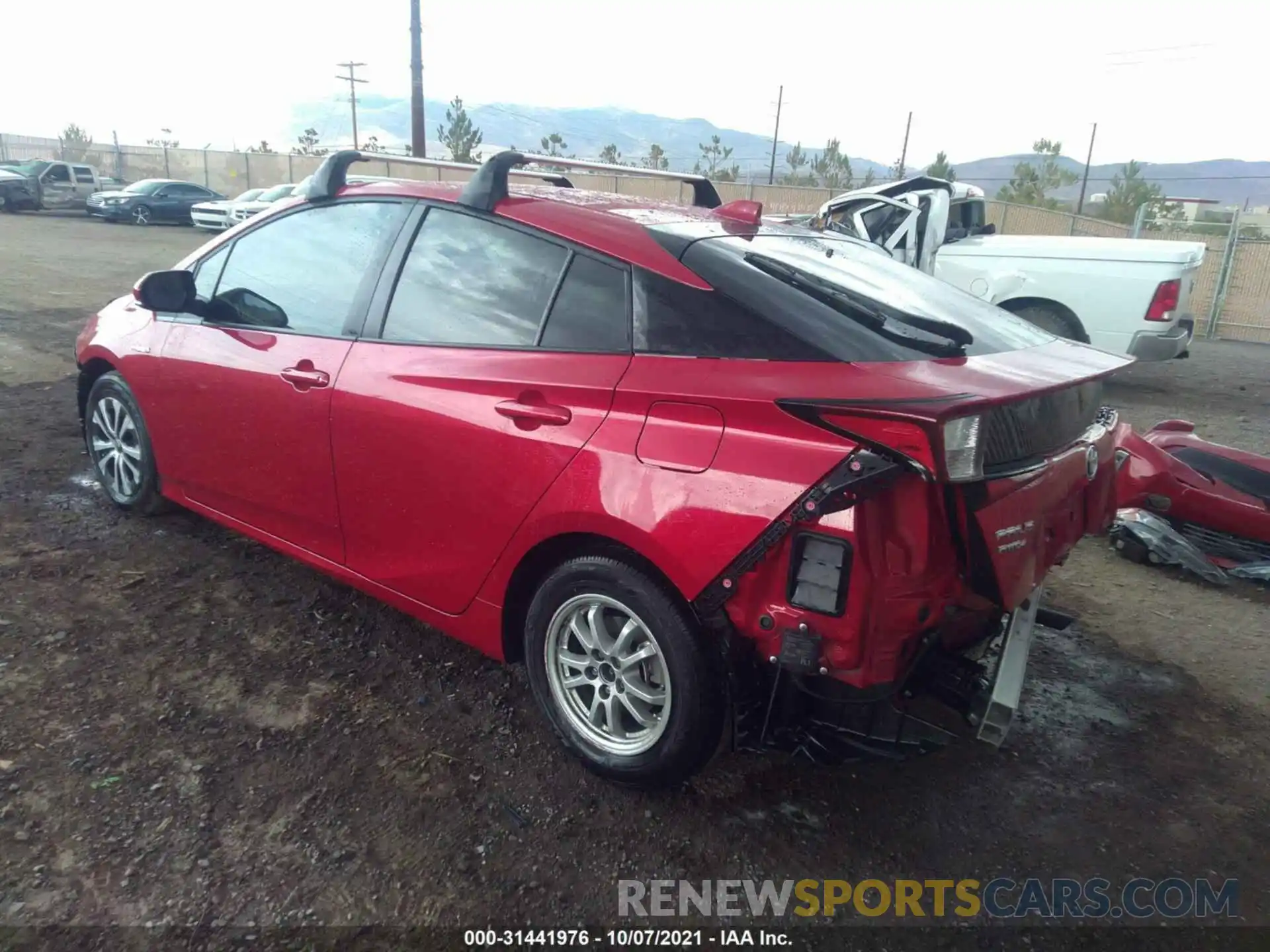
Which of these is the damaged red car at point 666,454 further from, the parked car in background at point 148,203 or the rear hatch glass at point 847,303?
the parked car in background at point 148,203

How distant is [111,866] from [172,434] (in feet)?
6.98

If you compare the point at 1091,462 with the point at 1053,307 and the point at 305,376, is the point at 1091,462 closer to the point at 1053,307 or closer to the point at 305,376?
the point at 305,376

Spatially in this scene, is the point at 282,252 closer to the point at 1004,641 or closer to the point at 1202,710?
the point at 1004,641

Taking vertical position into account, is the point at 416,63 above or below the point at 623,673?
above

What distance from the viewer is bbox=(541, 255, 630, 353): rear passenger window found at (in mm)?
2471

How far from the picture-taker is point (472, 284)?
2797 millimetres

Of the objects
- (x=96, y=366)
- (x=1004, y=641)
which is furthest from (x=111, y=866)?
(x=96, y=366)

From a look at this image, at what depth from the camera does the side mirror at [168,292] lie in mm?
3562

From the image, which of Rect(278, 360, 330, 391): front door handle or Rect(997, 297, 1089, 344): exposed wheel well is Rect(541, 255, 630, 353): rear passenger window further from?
Rect(997, 297, 1089, 344): exposed wheel well

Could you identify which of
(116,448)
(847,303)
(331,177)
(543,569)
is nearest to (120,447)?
(116,448)

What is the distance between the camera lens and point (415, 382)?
2.78m

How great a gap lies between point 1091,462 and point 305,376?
8.57 feet

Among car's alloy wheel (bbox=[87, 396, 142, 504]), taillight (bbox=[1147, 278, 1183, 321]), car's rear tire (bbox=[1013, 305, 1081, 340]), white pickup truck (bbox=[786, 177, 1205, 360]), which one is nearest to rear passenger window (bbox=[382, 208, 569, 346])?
car's alloy wheel (bbox=[87, 396, 142, 504])

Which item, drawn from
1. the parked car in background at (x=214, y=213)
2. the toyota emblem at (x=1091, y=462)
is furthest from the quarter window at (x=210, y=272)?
the parked car in background at (x=214, y=213)
